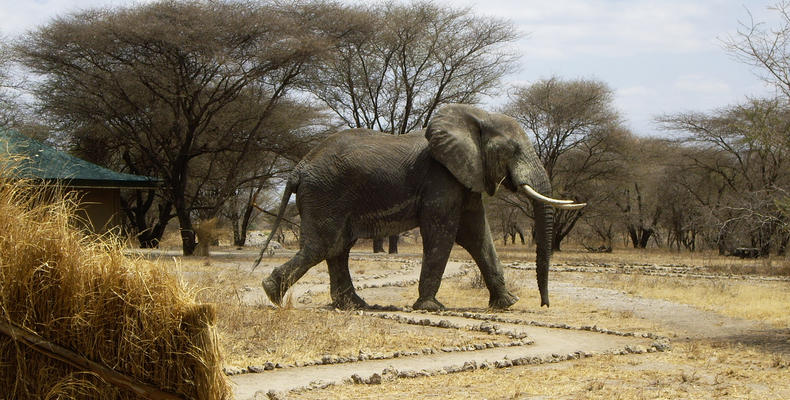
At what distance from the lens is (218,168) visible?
38656 mm

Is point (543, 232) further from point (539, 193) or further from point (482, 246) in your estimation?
point (482, 246)

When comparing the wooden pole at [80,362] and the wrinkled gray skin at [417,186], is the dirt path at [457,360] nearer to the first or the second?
the wooden pole at [80,362]

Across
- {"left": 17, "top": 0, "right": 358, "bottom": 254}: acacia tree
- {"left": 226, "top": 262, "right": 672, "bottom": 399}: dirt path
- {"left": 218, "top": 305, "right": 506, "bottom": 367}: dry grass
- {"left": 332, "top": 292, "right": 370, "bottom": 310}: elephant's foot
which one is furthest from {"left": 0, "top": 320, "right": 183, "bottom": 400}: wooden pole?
{"left": 17, "top": 0, "right": 358, "bottom": 254}: acacia tree

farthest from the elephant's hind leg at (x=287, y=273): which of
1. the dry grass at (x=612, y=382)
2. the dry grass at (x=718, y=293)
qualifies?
the dry grass at (x=718, y=293)

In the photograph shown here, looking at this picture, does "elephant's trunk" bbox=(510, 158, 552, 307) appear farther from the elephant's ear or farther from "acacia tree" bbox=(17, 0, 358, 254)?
"acacia tree" bbox=(17, 0, 358, 254)

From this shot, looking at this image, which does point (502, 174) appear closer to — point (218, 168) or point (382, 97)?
point (382, 97)

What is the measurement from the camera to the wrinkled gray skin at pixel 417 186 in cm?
1254

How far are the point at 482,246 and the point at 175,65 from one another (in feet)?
60.4

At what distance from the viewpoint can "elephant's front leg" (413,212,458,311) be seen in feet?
41.3

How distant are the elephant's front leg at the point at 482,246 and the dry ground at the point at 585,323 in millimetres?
368

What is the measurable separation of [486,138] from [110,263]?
7.92 m

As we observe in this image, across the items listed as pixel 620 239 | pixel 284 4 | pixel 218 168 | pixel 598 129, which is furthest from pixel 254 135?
pixel 620 239

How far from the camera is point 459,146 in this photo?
12.5 meters

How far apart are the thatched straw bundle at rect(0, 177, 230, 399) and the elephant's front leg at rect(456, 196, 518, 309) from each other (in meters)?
8.04
